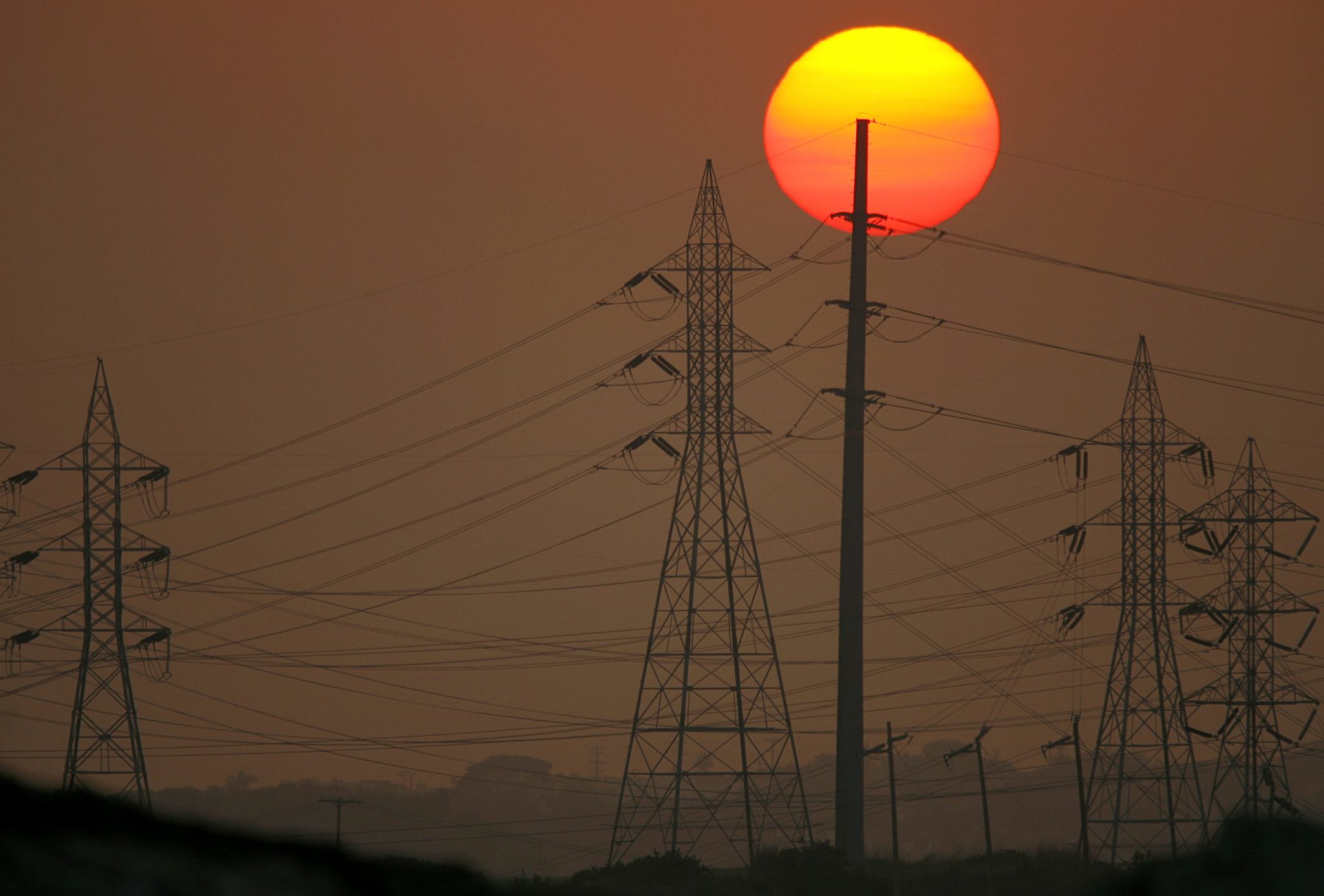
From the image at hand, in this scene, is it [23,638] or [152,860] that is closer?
[152,860]

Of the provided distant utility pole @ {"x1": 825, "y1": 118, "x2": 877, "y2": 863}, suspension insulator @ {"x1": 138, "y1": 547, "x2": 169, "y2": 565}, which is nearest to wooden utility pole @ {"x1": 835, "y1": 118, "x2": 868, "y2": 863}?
distant utility pole @ {"x1": 825, "y1": 118, "x2": 877, "y2": 863}

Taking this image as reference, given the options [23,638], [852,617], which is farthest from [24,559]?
[852,617]

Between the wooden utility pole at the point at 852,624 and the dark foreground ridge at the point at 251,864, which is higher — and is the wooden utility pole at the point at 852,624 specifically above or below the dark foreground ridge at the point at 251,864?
above

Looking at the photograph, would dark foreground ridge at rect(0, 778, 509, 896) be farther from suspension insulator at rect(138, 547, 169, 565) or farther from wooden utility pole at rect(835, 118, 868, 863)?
suspension insulator at rect(138, 547, 169, 565)

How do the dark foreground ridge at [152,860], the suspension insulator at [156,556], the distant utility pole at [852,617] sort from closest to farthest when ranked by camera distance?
the dark foreground ridge at [152,860], the distant utility pole at [852,617], the suspension insulator at [156,556]

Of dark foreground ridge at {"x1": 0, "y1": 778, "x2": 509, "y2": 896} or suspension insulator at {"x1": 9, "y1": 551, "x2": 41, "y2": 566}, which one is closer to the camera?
dark foreground ridge at {"x1": 0, "y1": 778, "x2": 509, "y2": 896}

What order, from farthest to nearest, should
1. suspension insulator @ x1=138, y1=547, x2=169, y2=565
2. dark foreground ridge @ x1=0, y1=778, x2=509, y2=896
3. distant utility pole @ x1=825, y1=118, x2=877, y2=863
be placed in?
1. suspension insulator @ x1=138, y1=547, x2=169, y2=565
2. distant utility pole @ x1=825, y1=118, x2=877, y2=863
3. dark foreground ridge @ x1=0, y1=778, x2=509, y2=896

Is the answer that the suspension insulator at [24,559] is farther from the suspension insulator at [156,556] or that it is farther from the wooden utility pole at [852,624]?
the wooden utility pole at [852,624]

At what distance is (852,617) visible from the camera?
43.2 meters

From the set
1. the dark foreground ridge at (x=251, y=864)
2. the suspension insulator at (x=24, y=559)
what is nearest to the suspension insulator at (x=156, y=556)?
the suspension insulator at (x=24, y=559)

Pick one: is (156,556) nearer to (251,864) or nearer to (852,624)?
(852,624)

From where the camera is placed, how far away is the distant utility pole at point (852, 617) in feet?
141

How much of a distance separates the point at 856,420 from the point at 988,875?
45.8ft

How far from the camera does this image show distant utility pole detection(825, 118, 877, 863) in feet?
141
